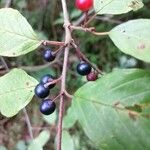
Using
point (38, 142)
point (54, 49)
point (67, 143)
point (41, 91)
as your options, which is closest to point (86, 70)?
point (41, 91)

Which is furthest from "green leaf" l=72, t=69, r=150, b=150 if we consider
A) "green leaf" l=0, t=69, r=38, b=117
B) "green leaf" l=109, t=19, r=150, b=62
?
"green leaf" l=0, t=69, r=38, b=117

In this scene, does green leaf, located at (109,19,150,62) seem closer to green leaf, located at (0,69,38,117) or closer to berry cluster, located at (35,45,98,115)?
berry cluster, located at (35,45,98,115)

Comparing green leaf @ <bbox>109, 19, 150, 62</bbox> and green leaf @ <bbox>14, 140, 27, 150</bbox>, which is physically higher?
green leaf @ <bbox>109, 19, 150, 62</bbox>

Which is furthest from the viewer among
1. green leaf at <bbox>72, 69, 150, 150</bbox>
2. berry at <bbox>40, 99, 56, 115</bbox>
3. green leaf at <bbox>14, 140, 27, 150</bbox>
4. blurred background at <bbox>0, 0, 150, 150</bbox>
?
blurred background at <bbox>0, 0, 150, 150</bbox>

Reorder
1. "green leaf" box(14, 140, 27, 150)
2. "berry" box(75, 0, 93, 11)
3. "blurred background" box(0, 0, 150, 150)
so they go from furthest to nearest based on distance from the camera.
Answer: "blurred background" box(0, 0, 150, 150)
"green leaf" box(14, 140, 27, 150)
"berry" box(75, 0, 93, 11)

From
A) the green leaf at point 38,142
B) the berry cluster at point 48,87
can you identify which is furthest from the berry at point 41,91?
the green leaf at point 38,142

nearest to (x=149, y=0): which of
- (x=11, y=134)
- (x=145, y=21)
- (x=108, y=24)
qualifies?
(x=108, y=24)

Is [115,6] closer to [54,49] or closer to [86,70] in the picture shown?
[86,70]

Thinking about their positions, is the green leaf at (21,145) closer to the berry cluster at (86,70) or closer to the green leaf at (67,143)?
the green leaf at (67,143)
